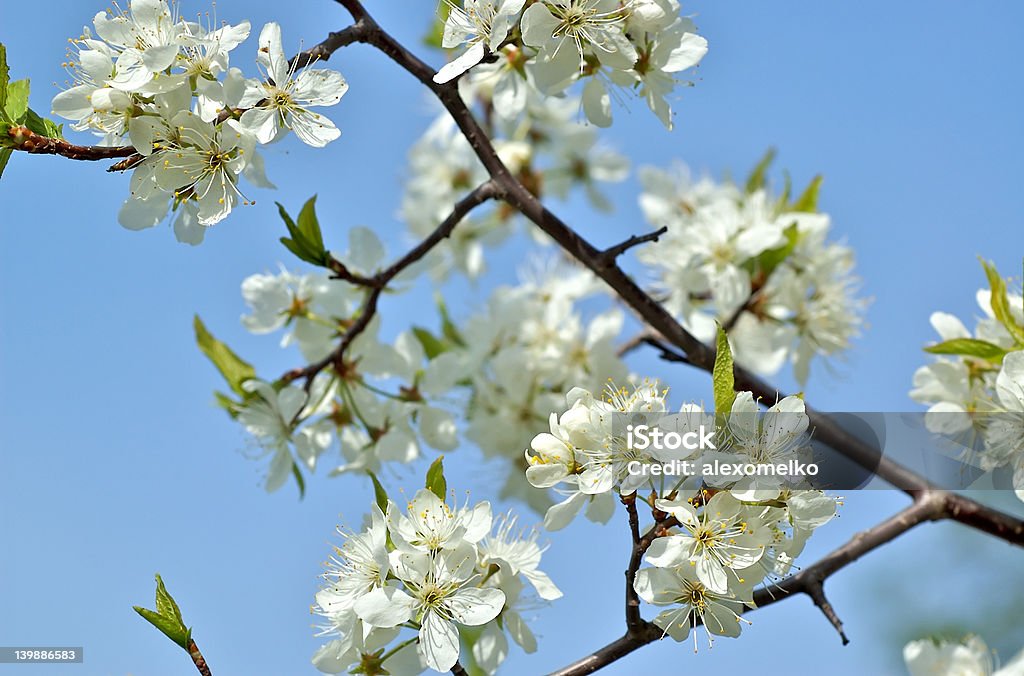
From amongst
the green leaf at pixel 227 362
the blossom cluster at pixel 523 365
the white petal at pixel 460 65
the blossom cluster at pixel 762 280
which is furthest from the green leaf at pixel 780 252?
the green leaf at pixel 227 362

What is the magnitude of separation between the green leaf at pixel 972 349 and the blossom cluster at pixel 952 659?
2.10 feet

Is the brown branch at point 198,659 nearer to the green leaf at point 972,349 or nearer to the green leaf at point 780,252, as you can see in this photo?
the green leaf at point 972,349

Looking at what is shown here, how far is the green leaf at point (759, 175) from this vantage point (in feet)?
10.8

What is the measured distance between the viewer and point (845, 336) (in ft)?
10.4

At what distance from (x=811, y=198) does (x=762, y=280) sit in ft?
1.02

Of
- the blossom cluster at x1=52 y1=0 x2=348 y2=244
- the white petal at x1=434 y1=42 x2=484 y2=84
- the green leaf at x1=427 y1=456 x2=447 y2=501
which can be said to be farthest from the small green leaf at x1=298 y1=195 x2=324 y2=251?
the green leaf at x1=427 y1=456 x2=447 y2=501

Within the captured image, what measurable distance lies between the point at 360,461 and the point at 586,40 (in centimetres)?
128

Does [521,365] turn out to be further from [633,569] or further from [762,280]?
[633,569]

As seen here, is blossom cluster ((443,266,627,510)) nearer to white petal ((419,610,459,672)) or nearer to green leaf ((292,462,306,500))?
green leaf ((292,462,306,500))

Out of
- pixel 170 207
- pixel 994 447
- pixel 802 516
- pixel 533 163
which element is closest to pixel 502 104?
pixel 170 207

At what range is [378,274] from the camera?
2.50 metres
